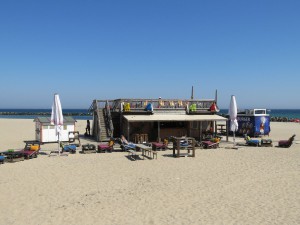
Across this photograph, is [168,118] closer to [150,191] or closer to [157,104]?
[157,104]

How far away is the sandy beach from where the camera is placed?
7.56 metres

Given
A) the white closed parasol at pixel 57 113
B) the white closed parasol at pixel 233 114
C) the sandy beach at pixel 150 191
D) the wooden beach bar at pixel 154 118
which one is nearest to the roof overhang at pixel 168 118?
the wooden beach bar at pixel 154 118

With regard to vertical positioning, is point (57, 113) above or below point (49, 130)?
above

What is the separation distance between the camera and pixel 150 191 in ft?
32.1

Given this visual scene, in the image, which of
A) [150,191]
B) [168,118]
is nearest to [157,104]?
[168,118]

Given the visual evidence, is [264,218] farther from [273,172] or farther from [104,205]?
[273,172]

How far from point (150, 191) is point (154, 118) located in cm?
1133

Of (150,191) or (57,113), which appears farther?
(57,113)

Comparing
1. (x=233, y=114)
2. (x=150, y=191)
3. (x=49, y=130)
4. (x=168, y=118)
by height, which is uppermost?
(x=233, y=114)

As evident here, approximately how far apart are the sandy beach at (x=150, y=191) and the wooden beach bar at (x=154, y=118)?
6392 millimetres

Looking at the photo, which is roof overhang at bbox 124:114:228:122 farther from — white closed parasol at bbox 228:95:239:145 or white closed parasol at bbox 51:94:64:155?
white closed parasol at bbox 51:94:64:155

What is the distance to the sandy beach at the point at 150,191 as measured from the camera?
756 cm

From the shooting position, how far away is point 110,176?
1178 cm

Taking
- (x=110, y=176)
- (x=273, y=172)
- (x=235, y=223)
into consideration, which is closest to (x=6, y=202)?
(x=110, y=176)
